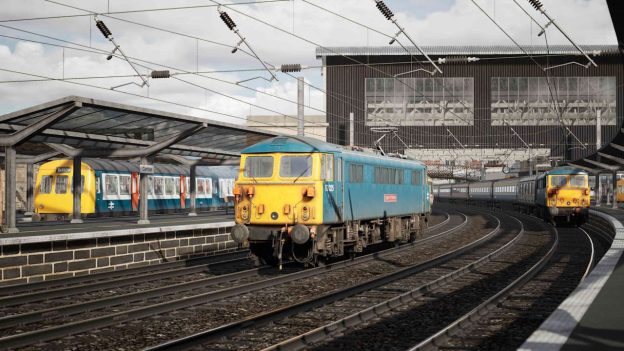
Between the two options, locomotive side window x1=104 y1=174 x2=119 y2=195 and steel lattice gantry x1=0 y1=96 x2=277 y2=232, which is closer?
steel lattice gantry x1=0 y1=96 x2=277 y2=232

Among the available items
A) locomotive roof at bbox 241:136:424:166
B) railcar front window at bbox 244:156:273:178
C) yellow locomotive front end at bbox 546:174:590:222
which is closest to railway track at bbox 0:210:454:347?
railcar front window at bbox 244:156:273:178

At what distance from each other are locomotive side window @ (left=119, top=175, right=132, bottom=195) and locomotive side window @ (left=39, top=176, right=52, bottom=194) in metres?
3.52

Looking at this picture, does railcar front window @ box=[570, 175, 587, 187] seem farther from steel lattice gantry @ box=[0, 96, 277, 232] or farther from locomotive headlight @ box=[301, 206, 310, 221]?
locomotive headlight @ box=[301, 206, 310, 221]

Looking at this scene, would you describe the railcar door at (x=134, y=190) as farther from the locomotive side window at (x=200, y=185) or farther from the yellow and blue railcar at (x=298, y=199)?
the yellow and blue railcar at (x=298, y=199)

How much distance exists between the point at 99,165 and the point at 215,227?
13.7 m

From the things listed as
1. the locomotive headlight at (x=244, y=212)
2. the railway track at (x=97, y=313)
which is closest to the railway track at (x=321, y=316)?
the railway track at (x=97, y=313)

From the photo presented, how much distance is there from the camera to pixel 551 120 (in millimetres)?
73375

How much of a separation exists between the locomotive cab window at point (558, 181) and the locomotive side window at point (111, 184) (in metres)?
24.4

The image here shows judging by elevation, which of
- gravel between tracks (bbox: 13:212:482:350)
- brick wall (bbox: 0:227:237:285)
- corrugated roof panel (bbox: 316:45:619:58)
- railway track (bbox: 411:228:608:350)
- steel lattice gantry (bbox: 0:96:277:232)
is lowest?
gravel between tracks (bbox: 13:212:482:350)

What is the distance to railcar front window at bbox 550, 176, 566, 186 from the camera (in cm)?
3941

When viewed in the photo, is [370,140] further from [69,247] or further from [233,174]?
[69,247]

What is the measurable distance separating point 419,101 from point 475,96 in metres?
5.86

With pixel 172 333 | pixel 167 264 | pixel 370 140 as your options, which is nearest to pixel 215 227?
pixel 167 264

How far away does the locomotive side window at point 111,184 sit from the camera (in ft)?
116
